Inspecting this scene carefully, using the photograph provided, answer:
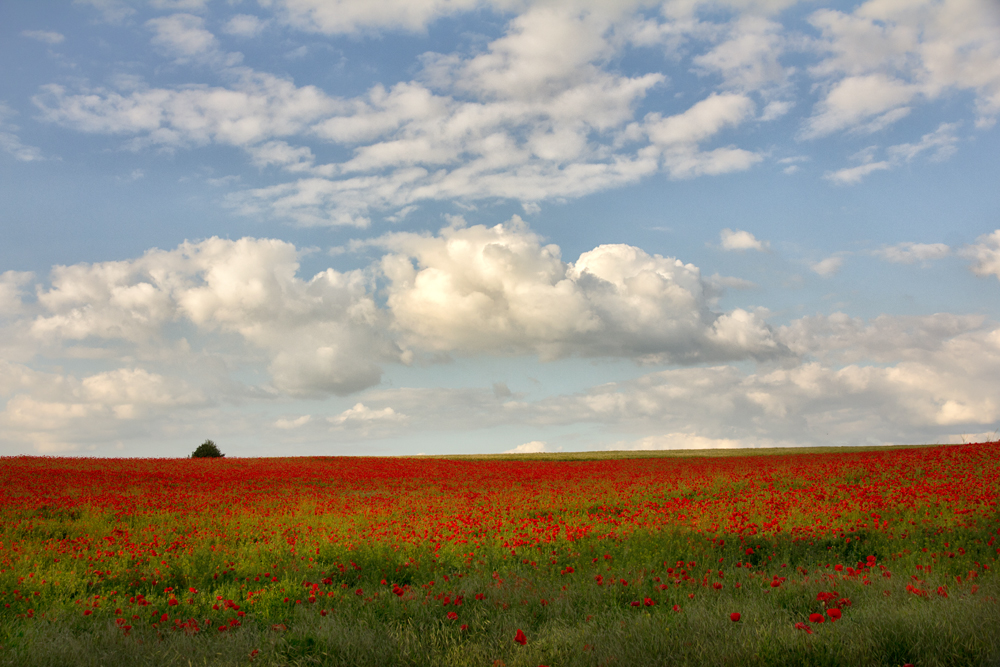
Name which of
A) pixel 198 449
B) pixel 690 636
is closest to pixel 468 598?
pixel 690 636

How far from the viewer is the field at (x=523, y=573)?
18.8 ft

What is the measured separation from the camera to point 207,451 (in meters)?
42.2

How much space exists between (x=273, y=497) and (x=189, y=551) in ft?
28.5

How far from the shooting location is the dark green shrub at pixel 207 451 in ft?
138

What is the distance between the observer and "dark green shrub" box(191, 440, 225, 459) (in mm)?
42094

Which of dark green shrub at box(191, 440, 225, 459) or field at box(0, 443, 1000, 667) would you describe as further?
dark green shrub at box(191, 440, 225, 459)

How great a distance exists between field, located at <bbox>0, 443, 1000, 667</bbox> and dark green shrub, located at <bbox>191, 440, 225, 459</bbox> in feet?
73.8

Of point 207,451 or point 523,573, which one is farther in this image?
point 207,451

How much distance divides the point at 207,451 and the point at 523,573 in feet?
128

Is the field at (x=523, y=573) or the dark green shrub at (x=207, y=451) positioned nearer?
the field at (x=523, y=573)

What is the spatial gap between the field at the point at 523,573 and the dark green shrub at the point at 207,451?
22.5m

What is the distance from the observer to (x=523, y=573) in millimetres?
9305

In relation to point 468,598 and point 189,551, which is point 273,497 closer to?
point 189,551

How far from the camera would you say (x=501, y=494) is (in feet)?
63.8
